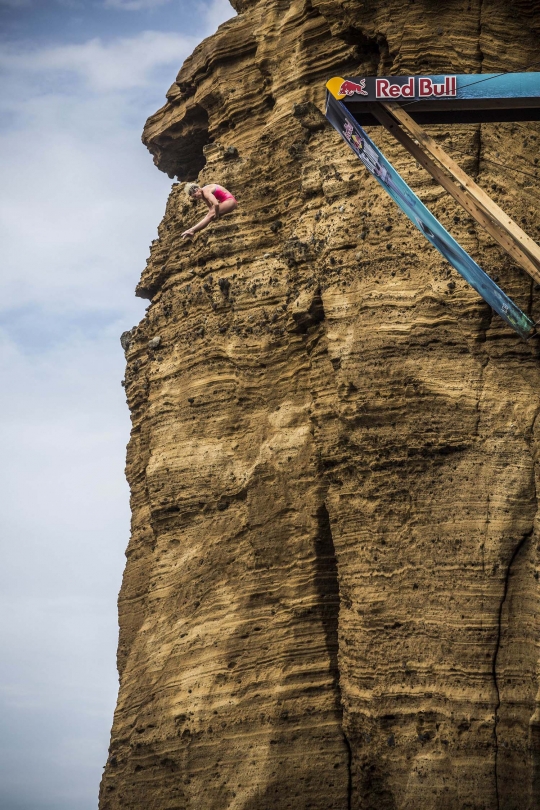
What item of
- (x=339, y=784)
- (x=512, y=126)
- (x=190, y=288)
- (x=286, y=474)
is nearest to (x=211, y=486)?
(x=286, y=474)

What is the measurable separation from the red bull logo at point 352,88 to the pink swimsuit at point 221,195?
353cm

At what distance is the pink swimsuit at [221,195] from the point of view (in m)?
23.8

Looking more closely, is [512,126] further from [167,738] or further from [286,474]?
[167,738]

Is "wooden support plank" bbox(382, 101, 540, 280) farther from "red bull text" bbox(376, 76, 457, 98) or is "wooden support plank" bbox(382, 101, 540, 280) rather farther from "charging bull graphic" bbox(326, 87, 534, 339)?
"charging bull graphic" bbox(326, 87, 534, 339)

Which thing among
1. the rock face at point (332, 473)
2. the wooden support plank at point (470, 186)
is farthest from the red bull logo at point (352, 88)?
the rock face at point (332, 473)

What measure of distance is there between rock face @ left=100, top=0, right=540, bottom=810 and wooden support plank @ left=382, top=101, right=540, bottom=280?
1.24 meters

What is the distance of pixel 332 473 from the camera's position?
2211 cm

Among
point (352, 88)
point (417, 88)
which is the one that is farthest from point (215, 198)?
point (417, 88)

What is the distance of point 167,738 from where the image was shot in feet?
75.3

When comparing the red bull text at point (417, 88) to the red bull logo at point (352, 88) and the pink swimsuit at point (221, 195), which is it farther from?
the pink swimsuit at point (221, 195)

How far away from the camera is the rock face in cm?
2016

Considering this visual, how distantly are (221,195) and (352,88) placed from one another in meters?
3.83

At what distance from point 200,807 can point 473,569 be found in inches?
215

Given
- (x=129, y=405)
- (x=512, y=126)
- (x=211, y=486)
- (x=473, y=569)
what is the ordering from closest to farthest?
(x=473, y=569) → (x=512, y=126) → (x=211, y=486) → (x=129, y=405)
